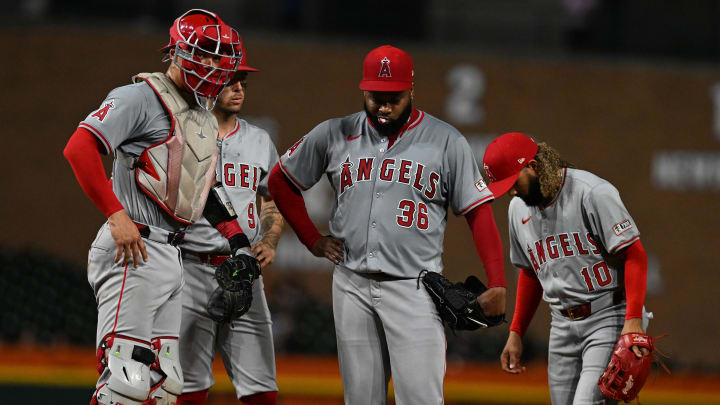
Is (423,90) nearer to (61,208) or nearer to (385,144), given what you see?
(61,208)

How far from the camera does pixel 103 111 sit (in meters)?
3.27

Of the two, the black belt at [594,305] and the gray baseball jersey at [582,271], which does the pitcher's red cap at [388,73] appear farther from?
the black belt at [594,305]

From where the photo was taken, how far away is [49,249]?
9172 mm

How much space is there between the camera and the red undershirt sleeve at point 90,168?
3.21 meters

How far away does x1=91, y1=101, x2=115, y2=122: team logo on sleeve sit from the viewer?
3256mm

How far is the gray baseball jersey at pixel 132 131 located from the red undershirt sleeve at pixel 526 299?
1.80m

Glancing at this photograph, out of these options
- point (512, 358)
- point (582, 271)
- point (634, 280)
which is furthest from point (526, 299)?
point (634, 280)

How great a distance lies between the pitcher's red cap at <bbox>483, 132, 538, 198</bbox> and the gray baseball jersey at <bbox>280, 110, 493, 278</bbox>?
6.9 inches

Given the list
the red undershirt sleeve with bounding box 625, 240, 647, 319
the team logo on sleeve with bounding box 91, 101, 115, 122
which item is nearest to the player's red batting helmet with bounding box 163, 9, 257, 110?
the team logo on sleeve with bounding box 91, 101, 115, 122

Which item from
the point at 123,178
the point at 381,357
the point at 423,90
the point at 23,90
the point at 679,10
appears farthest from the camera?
the point at 679,10

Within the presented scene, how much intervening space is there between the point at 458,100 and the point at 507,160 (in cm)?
611

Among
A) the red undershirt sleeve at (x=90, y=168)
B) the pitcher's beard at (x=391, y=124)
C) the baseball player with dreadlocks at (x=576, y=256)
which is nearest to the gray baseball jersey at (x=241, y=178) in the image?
the pitcher's beard at (x=391, y=124)

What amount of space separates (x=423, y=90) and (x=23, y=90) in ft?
13.8

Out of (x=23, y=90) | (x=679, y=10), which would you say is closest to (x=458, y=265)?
(x=679, y=10)
